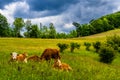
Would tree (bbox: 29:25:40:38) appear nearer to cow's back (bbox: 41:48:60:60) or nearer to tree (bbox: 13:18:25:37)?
tree (bbox: 13:18:25:37)

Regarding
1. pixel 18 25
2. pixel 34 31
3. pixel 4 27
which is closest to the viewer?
pixel 4 27

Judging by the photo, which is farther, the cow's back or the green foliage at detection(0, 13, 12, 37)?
the green foliage at detection(0, 13, 12, 37)

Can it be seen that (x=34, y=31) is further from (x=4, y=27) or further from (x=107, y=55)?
(x=107, y=55)

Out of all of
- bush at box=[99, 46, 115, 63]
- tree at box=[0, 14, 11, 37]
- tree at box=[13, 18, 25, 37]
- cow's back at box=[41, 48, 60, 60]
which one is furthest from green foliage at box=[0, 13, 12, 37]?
cow's back at box=[41, 48, 60, 60]

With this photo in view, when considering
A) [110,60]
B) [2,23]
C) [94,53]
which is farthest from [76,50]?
[2,23]

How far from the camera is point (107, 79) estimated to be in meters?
17.1

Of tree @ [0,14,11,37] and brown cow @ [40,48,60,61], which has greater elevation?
tree @ [0,14,11,37]

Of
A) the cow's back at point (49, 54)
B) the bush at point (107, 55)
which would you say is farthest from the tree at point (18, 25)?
the cow's back at point (49, 54)

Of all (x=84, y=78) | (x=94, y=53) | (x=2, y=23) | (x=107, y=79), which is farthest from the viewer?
(x=2, y=23)

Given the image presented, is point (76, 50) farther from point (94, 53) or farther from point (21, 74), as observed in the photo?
point (21, 74)

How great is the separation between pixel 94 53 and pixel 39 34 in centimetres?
12208

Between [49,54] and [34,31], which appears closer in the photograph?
[49,54]

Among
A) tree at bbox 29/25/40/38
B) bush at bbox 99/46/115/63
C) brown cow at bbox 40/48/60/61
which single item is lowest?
bush at bbox 99/46/115/63

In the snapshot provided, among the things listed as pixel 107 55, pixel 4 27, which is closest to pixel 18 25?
pixel 4 27
